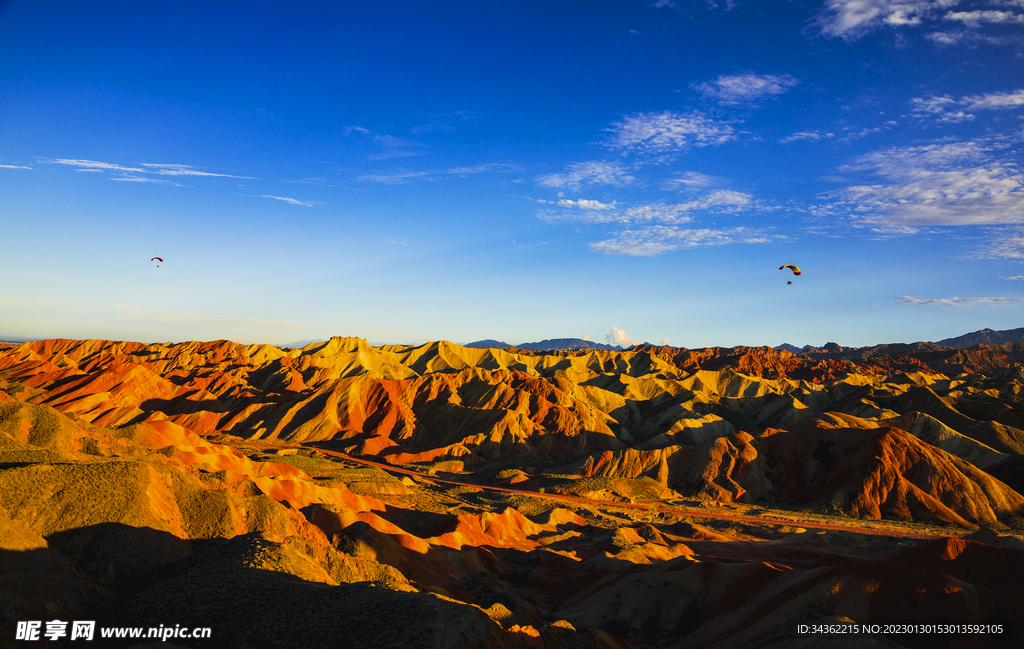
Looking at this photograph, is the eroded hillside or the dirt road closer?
the eroded hillside

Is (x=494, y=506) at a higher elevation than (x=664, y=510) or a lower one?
higher

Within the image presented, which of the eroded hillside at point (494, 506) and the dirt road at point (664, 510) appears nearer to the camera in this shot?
the eroded hillside at point (494, 506)

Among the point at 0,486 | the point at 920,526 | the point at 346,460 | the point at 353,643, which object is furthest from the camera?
the point at 346,460

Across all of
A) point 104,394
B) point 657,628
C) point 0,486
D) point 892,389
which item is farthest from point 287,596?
point 892,389

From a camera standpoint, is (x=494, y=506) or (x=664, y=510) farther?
(x=664, y=510)

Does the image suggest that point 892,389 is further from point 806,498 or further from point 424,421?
point 424,421

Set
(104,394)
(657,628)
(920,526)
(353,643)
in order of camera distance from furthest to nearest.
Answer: (104,394) → (920,526) → (657,628) → (353,643)

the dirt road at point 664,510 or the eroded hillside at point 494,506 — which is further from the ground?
the eroded hillside at point 494,506

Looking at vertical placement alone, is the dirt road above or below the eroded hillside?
below
